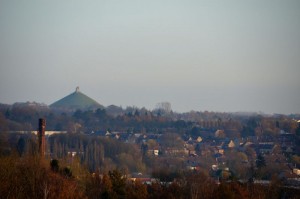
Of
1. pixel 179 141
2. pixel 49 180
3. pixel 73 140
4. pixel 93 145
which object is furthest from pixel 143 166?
pixel 49 180

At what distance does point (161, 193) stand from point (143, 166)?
20.6m

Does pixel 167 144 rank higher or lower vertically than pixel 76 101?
lower

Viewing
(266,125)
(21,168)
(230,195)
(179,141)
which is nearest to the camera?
(230,195)

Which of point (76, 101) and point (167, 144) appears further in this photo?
point (76, 101)

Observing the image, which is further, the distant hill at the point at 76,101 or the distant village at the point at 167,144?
the distant hill at the point at 76,101

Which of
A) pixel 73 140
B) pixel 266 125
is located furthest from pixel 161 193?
pixel 266 125

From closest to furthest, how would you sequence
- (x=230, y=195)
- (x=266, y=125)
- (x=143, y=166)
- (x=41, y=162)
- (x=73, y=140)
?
(x=230, y=195) → (x=41, y=162) → (x=143, y=166) → (x=73, y=140) → (x=266, y=125)

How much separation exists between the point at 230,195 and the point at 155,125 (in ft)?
182

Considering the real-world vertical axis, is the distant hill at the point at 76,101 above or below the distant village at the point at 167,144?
above

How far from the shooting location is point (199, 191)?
24688mm

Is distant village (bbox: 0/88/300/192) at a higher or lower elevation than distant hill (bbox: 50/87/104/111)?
lower

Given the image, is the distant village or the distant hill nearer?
the distant village

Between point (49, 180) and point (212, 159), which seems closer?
point (49, 180)

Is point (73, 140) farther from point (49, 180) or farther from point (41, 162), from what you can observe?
point (49, 180)
